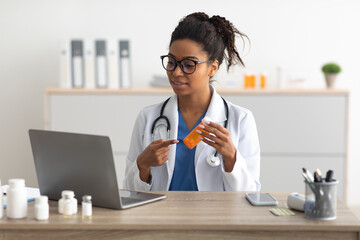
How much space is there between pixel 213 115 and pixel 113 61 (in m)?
2.22

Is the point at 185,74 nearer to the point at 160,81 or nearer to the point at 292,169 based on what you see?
the point at 160,81

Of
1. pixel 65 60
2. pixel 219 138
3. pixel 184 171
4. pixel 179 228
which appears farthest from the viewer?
pixel 65 60

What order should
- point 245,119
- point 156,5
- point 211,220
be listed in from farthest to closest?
point 156,5, point 245,119, point 211,220

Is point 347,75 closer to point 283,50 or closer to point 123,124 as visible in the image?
point 283,50

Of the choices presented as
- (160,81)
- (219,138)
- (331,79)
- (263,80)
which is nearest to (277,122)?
(263,80)

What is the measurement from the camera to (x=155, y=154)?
237 centimetres

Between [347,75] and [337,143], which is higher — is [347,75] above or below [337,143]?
above

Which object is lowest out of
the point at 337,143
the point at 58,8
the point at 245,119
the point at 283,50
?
the point at 337,143

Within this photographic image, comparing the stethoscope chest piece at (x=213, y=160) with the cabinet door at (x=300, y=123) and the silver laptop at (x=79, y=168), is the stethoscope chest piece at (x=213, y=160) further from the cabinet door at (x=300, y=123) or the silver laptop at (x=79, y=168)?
the cabinet door at (x=300, y=123)

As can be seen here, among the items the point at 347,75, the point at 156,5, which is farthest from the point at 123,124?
the point at 347,75

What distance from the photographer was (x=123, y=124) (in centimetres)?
482

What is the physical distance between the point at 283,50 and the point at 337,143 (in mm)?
928

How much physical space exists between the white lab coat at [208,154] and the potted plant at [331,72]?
2.28m

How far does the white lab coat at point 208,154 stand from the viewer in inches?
100
